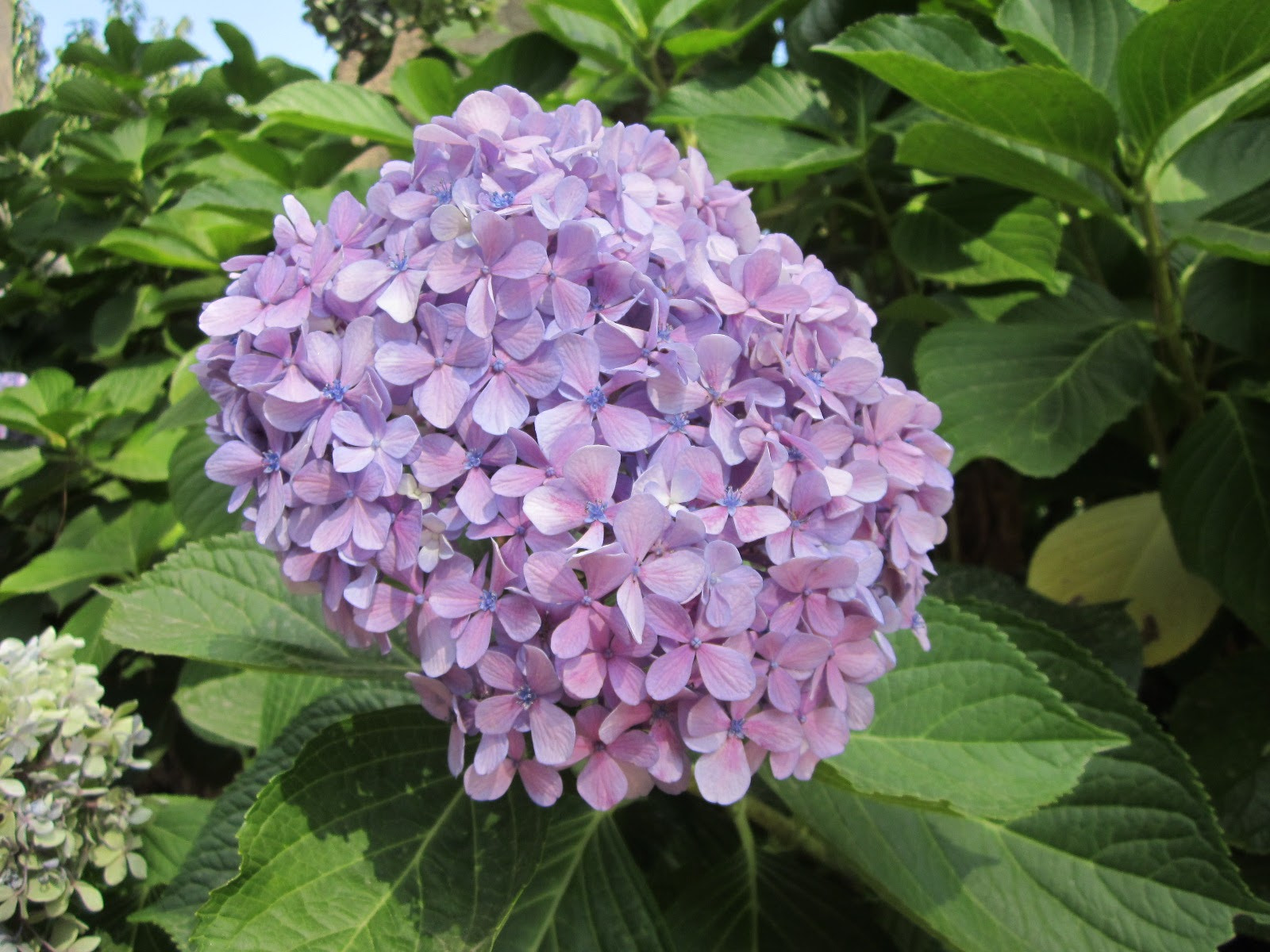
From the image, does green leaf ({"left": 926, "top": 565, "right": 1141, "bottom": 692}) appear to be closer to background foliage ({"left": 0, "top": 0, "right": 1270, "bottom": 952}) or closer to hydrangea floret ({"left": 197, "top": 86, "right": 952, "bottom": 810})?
background foliage ({"left": 0, "top": 0, "right": 1270, "bottom": 952})

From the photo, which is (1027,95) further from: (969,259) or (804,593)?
(804,593)

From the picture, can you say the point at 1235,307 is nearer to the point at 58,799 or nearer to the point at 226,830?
the point at 226,830

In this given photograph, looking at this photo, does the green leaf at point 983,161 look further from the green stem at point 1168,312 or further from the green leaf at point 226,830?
the green leaf at point 226,830

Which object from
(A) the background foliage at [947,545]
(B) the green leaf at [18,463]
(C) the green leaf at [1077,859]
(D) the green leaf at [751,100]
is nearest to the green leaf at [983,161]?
(A) the background foliage at [947,545]

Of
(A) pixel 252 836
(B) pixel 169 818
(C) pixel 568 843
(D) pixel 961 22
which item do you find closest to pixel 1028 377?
(D) pixel 961 22

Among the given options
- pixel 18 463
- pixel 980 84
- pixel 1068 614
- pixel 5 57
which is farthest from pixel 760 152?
pixel 5 57

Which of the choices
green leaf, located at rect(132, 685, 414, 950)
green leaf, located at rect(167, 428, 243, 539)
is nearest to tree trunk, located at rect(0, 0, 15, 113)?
green leaf, located at rect(167, 428, 243, 539)
